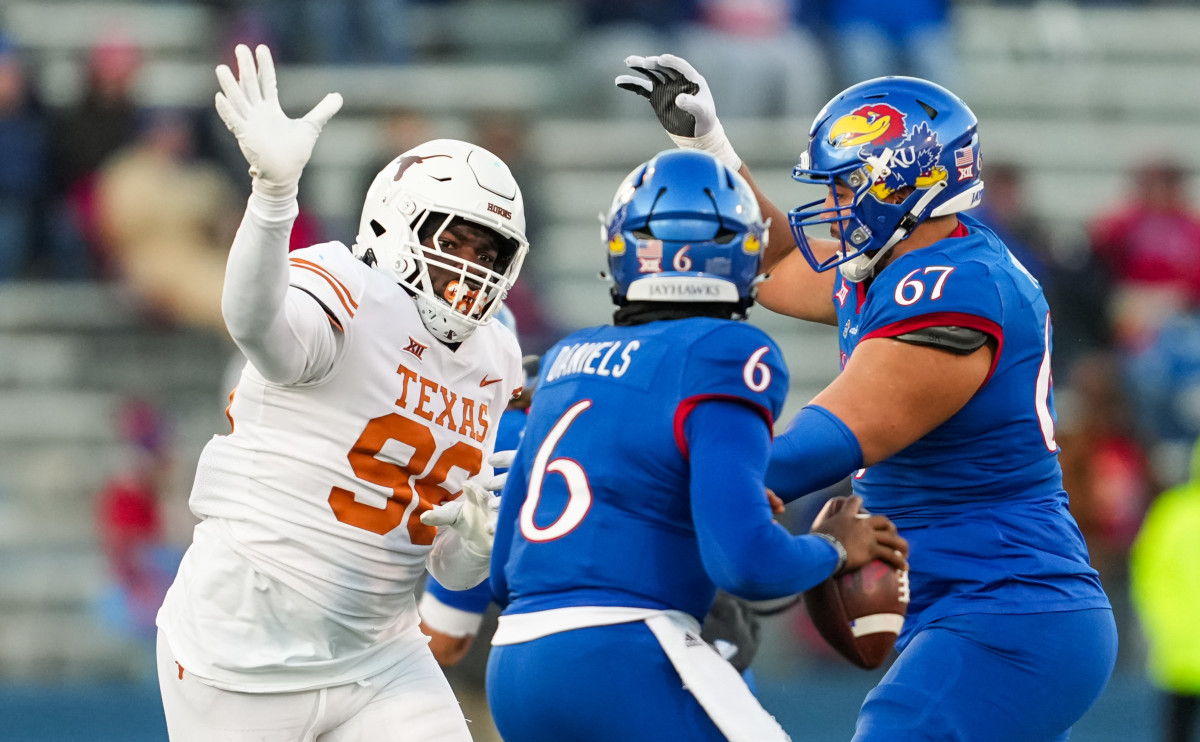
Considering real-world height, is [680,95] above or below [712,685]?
above

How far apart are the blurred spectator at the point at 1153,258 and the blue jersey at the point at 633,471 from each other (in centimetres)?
795

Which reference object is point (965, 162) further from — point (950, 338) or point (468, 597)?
point (468, 597)

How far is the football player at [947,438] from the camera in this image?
3.56 metres

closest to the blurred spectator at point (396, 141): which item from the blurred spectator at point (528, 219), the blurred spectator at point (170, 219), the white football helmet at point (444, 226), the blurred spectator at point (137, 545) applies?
the blurred spectator at point (528, 219)

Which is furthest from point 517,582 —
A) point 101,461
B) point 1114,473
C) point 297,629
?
point 101,461

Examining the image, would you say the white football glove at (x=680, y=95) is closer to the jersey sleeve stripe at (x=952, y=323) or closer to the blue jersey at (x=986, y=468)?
the blue jersey at (x=986, y=468)

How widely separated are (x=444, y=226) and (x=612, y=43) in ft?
26.3

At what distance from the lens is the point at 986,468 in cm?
374

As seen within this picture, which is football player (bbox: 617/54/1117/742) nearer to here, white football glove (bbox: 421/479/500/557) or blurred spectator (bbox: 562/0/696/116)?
white football glove (bbox: 421/479/500/557)

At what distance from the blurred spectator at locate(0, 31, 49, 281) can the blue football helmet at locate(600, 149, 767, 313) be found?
7.92m

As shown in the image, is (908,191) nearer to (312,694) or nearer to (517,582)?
(517,582)

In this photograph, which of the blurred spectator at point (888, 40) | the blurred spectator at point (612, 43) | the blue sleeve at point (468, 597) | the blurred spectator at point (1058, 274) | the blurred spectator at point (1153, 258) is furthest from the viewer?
the blurred spectator at point (612, 43)

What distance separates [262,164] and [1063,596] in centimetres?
203

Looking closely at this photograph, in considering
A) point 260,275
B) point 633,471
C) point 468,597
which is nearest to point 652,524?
point 633,471
